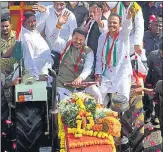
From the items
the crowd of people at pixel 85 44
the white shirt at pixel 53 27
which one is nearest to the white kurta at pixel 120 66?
the crowd of people at pixel 85 44

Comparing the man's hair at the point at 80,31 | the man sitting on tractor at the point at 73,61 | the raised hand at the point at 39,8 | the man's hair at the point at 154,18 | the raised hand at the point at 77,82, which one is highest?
the raised hand at the point at 39,8

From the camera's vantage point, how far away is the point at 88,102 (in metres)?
5.84

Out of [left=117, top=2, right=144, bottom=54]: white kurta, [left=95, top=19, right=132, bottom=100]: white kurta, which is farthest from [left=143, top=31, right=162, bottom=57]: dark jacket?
[left=95, top=19, right=132, bottom=100]: white kurta

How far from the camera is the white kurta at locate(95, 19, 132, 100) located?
6.06 metres

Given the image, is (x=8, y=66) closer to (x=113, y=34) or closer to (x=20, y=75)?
(x=20, y=75)

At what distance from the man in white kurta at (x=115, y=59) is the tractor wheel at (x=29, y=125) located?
0.74 metres

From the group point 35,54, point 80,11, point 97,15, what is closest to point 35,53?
point 35,54

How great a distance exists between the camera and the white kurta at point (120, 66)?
6062 millimetres

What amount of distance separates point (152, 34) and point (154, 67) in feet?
1.36

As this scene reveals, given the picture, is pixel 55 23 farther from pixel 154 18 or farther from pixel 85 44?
pixel 154 18

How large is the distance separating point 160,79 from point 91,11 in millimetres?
1167

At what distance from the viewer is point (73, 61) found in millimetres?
6066

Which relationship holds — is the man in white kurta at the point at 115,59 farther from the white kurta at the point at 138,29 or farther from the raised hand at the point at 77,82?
the raised hand at the point at 77,82

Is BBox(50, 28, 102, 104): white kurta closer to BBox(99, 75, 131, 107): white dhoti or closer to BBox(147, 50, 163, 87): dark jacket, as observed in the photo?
BBox(99, 75, 131, 107): white dhoti
